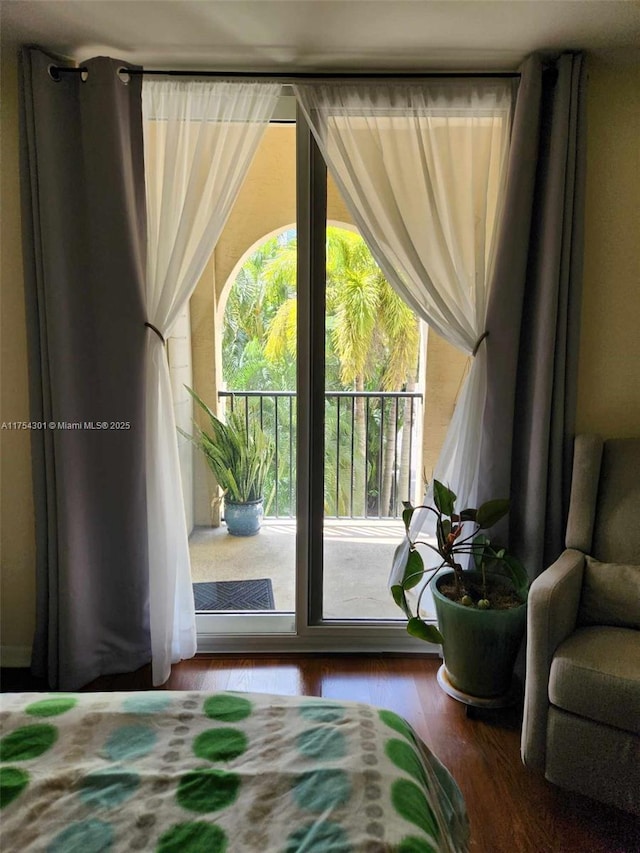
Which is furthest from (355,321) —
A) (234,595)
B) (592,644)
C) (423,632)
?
(592,644)

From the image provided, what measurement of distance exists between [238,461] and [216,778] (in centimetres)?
186

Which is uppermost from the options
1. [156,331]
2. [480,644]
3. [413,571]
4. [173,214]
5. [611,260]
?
[173,214]

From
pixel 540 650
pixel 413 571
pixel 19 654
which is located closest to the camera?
pixel 540 650

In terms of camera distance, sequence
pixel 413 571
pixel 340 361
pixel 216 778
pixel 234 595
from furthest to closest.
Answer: pixel 234 595, pixel 340 361, pixel 413 571, pixel 216 778

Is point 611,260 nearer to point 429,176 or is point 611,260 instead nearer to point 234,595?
point 429,176

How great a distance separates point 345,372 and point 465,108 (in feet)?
3.63

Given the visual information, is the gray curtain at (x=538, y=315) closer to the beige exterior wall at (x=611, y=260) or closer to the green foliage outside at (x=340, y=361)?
the beige exterior wall at (x=611, y=260)

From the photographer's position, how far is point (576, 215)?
2.10 m

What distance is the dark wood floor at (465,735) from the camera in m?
1.64

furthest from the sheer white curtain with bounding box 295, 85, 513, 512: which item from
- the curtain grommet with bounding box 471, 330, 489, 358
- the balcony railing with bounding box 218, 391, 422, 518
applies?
the balcony railing with bounding box 218, 391, 422, 518

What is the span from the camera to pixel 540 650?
5.67 feet

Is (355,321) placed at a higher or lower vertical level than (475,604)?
higher

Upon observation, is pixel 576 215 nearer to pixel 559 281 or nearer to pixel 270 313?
pixel 559 281

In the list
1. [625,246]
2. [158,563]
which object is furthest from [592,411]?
[158,563]
